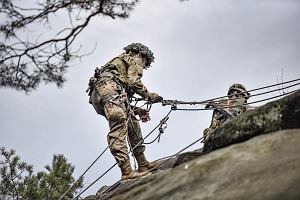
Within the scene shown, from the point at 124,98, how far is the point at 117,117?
0.36 meters

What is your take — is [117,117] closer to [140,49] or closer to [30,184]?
[140,49]

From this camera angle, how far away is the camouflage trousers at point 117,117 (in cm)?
631

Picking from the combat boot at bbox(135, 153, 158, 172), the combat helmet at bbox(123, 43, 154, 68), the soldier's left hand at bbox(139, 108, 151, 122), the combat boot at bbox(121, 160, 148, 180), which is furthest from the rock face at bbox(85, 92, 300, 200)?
the combat helmet at bbox(123, 43, 154, 68)

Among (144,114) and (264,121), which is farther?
(144,114)

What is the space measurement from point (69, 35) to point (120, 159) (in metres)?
1.72

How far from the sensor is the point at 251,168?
330 centimetres

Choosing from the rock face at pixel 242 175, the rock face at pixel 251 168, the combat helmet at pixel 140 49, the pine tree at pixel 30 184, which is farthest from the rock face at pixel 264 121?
the pine tree at pixel 30 184

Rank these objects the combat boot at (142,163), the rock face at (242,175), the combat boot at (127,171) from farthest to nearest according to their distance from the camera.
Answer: the combat boot at (142,163), the combat boot at (127,171), the rock face at (242,175)

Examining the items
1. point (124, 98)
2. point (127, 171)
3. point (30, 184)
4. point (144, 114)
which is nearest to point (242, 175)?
point (127, 171)

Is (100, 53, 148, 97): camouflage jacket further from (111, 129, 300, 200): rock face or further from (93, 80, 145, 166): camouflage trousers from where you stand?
(111, 129, 300, 200): rock face

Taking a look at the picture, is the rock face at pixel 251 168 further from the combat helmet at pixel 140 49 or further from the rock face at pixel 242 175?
the combat helmet at pixel 140 49

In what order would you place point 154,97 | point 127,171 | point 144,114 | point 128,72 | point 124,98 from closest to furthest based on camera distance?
point 127,171 < point 124,98 < point 128,72 < point 154,97 < point 144,114

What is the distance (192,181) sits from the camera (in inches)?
138

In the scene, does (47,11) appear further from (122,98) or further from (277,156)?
(277,156)
